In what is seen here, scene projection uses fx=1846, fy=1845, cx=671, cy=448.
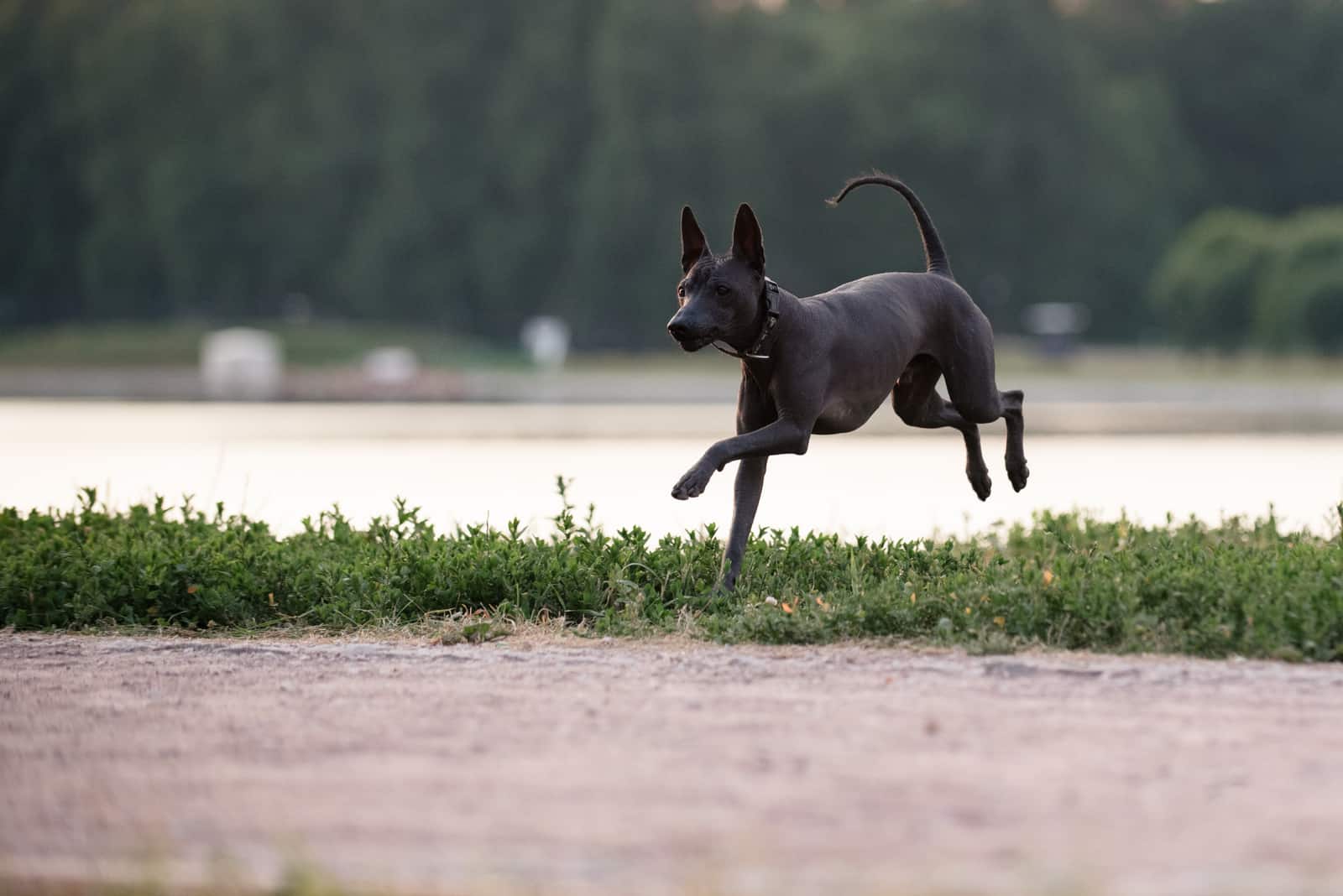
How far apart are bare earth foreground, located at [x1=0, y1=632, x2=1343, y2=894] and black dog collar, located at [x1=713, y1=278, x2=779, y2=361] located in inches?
49.5

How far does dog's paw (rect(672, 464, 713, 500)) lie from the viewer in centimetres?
709

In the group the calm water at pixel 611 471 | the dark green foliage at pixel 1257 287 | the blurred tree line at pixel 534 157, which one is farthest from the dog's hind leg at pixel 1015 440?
the blurred tree line at pixel 534 157

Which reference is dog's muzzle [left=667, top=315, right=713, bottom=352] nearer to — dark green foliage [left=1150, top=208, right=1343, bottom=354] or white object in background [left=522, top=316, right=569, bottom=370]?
white object in background [left=522, top=316, right=569, bottom=370]

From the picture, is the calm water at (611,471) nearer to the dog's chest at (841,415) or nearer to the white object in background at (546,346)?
the dog's chest at (841,415)

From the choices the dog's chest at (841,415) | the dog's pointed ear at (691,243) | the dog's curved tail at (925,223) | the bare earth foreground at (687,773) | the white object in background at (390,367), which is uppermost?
the white object in background at (390,367)

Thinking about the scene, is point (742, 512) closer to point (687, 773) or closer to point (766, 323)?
point (766, 323)

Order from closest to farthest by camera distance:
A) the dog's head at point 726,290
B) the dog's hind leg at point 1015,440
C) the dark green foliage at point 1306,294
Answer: the dog's head at point 726,290
the dog's hind leg at point 1015,440
the dark green foliage at point 1306,294

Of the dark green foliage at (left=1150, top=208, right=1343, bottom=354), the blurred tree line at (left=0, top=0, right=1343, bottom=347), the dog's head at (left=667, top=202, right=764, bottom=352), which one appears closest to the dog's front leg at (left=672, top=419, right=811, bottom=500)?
the dog's head at (left=667, top=202, right=764, bottom=352)

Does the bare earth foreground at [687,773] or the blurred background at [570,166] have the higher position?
the blurred background at [570,166]

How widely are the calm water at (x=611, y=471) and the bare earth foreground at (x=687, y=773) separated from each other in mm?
4302

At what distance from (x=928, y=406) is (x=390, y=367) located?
105ft

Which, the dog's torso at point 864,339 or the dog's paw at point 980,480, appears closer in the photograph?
the dog's torso at point 864,339

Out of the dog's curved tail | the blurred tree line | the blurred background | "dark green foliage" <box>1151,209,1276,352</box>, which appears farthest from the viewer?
the blurred tree line

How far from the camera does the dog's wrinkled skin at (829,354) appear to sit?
7312mm
